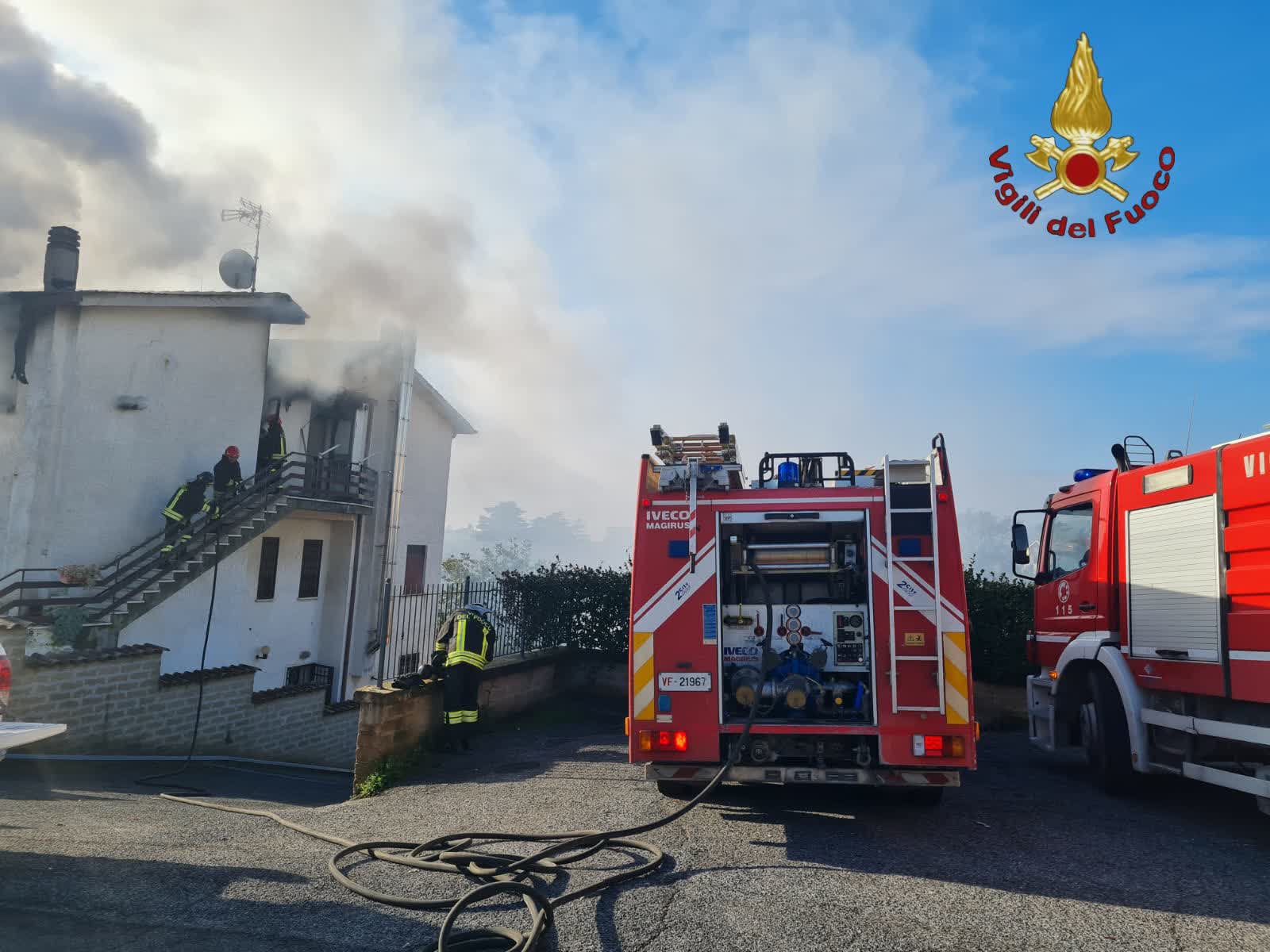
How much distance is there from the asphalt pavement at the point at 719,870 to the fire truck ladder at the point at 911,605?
3.41ft

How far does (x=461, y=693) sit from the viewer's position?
28.8 ft

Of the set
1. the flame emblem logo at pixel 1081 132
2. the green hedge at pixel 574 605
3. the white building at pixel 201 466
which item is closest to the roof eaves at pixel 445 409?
the white building at pixel 201 466

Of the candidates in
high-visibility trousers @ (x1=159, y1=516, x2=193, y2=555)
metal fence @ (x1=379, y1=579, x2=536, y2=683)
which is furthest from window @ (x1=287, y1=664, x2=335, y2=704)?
metal fence @ (x1=379, y1=579, x2=536, y2=683)

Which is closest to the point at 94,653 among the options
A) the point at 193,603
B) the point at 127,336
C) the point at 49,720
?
the point at 49,720

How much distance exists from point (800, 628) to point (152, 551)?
507 inches

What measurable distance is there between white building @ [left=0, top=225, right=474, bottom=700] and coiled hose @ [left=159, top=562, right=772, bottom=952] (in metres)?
A: 9.89

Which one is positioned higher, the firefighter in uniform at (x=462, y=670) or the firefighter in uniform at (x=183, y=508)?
the firefighter in uniform at (x=183, y=508)

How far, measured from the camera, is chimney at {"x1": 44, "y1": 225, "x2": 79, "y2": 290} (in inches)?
607

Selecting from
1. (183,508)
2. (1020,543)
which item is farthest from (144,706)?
(1020,543)

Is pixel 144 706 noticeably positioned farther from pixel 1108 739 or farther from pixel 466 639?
pixel 1108 739

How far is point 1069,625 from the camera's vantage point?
7.96m

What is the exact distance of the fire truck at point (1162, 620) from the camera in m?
5.62

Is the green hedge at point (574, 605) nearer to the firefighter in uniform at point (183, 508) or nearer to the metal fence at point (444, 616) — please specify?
the metal fence at point (444, 616)

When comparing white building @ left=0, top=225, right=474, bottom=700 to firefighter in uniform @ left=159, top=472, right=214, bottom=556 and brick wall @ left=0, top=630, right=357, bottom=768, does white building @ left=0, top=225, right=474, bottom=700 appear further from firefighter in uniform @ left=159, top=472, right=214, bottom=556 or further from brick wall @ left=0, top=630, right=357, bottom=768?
brick wall @ left=0, top=630, right=357, bottom=768
